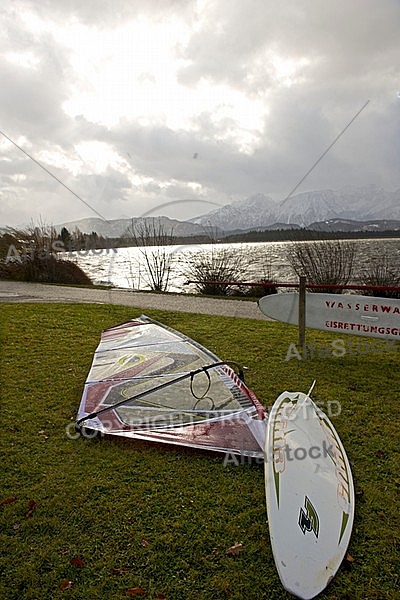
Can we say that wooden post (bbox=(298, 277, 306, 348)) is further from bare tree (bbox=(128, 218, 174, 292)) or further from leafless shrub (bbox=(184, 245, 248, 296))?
bare tree (bbox=(128, 218, 174, 292))

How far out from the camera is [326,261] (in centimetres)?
1230

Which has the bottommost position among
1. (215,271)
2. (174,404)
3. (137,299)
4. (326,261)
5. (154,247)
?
(174,404)

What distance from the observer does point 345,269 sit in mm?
12227

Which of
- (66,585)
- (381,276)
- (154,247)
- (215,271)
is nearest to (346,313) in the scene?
(66,585)

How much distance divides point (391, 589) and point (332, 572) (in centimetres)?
31

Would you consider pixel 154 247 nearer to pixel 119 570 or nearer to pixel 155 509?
pixel 155 509

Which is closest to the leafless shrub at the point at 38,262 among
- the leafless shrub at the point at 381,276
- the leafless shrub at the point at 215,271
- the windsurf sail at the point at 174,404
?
the leafless shrub at the point at 215,271

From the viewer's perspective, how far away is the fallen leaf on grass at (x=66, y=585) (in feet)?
7.07

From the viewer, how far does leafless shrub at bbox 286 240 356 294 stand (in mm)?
12174

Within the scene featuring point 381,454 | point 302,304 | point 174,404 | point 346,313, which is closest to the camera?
point 381,454

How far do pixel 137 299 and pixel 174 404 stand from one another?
26.3ft

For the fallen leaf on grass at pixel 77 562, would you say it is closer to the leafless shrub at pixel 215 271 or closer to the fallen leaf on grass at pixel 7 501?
the fallen leaf on grass at pixel 7 501

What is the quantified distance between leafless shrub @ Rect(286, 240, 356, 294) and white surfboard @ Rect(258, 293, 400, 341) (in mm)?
6167

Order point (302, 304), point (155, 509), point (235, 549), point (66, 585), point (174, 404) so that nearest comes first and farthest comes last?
point (66, 585), point (235, 549), point (155, 509), point (174, 404), point (302, 304)
